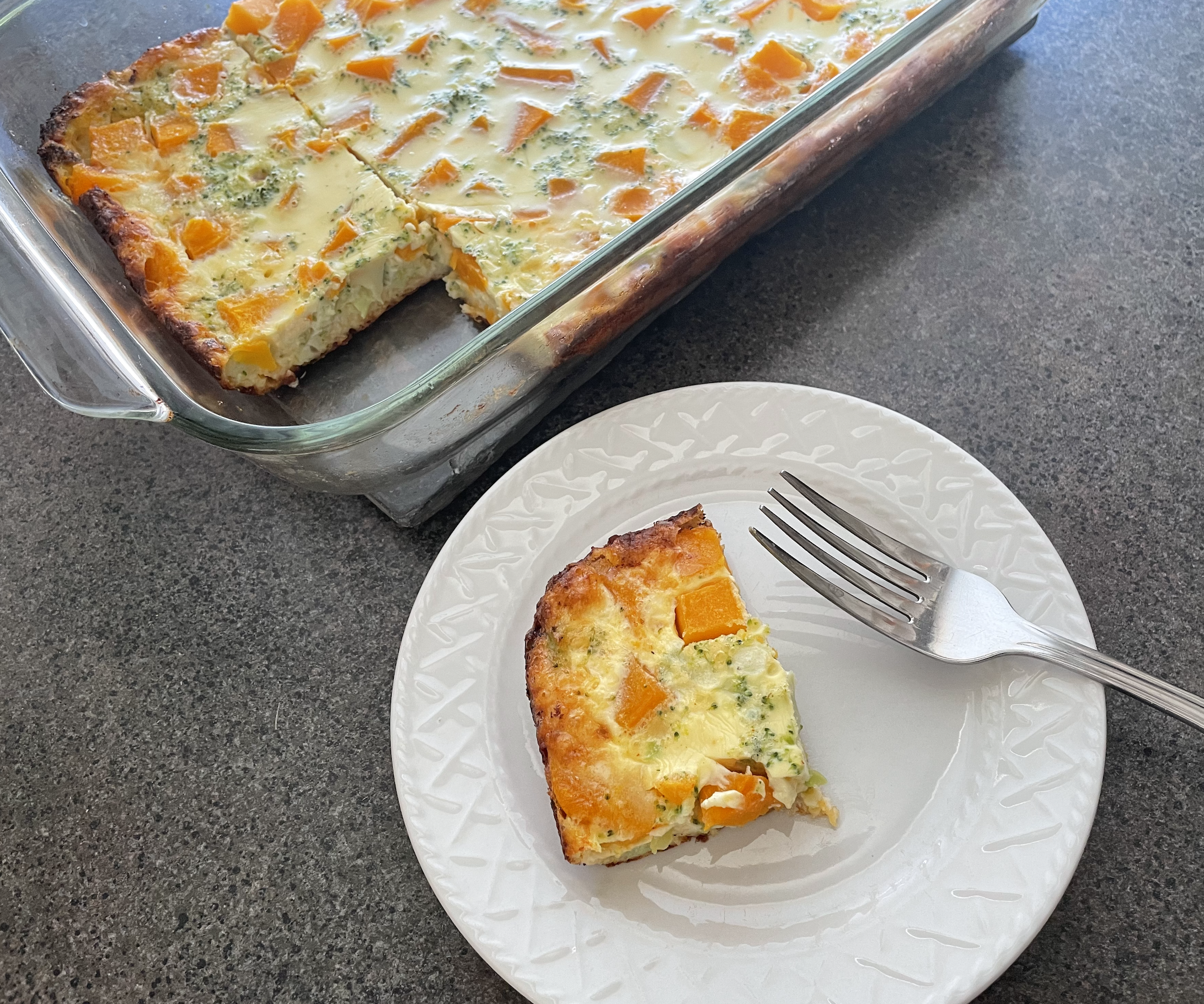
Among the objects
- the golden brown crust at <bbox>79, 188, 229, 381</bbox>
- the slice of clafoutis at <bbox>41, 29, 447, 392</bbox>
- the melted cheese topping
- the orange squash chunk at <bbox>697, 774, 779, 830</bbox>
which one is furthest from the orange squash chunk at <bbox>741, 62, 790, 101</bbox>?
the orange squash chunk at <bbox>697, 774, 779, 830</bbox>

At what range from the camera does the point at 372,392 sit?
6.81 feet

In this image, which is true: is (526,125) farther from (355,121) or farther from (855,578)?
(855,578)

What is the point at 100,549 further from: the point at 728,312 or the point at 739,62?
the point at 739,62

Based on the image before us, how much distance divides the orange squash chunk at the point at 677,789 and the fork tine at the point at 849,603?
375mm

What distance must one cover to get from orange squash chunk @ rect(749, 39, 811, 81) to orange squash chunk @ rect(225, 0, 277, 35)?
46.2 inches

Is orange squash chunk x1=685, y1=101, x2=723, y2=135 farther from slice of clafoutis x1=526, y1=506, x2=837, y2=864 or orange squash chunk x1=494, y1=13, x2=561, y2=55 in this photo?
slice of clafoutis x1=526, y1=506, x2=837, y2=864

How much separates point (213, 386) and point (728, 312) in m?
1.06

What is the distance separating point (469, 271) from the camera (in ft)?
6.79

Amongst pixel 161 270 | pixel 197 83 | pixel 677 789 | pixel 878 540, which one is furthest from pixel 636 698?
pixel 197 83

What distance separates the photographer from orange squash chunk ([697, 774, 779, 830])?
1404 millimetres

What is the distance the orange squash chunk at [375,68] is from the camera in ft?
7.50

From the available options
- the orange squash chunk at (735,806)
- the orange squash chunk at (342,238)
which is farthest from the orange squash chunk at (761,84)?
the orange squash chunk at (735,806)

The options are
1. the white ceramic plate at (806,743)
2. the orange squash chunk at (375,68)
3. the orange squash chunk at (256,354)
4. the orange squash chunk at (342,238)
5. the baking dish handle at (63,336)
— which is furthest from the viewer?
the orange squash chunk at (375,68)

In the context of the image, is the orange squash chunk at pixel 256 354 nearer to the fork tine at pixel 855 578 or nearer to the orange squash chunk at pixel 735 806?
the fork tine at pixel 855 578
